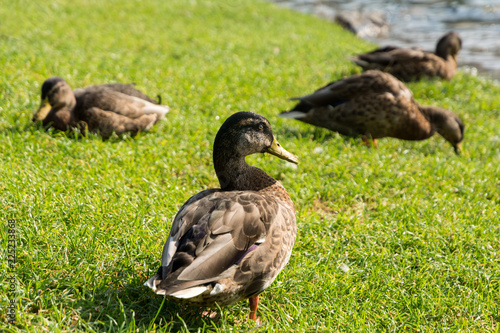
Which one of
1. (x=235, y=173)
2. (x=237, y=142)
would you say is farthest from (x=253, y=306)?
(x=237, y=142)

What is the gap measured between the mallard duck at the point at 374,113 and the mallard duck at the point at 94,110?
1.81 m

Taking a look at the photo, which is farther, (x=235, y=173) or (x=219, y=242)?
(x=235, y=173)

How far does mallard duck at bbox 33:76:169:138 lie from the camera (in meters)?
5.06

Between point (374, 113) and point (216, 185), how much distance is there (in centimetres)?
234

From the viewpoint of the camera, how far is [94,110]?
515 cm

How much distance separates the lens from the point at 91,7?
12211 millimetres

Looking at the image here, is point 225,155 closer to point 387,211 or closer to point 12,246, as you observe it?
point 12,246

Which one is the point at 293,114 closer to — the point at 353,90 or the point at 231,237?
the point at 353,90

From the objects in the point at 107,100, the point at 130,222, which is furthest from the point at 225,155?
the point at 107,100

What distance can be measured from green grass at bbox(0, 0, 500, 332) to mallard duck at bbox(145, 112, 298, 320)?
11.3 inches

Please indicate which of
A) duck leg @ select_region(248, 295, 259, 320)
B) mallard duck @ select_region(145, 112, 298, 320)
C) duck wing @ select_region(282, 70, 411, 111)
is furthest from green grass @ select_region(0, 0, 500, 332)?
duck wing @ select_region(282, 70, 411, 111)

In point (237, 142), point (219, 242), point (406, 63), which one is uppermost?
point (237, 142)

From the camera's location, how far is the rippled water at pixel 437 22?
1269 centimetres

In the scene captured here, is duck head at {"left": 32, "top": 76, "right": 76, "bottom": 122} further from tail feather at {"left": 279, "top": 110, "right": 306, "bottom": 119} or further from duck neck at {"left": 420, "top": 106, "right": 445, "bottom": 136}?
duck neck at {"left": 420, "top": 106, "right": 445, "bottom": 136}
